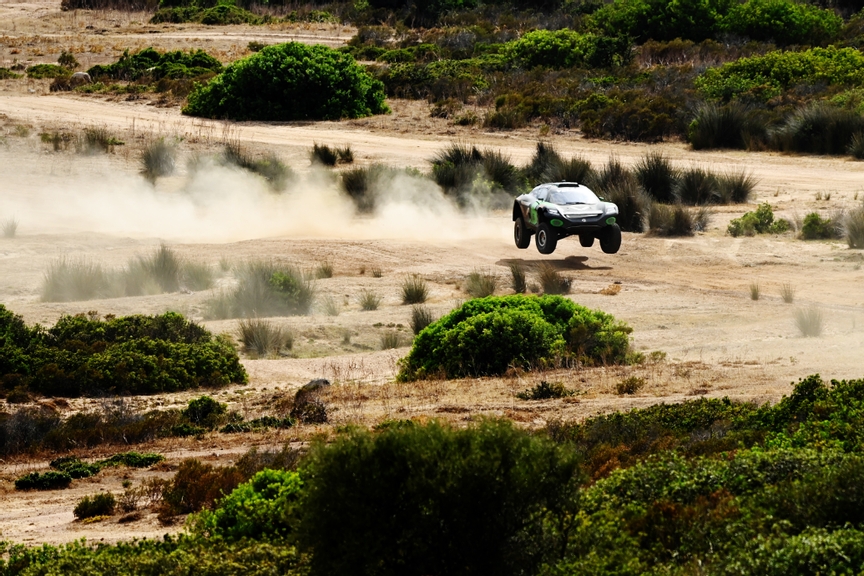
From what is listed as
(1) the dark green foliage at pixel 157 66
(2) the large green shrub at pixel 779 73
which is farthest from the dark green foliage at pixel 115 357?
(1) the dark green foliage at pixel 157 66

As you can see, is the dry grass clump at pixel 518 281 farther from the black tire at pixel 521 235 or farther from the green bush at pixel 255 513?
the green bush at pixel 255 513

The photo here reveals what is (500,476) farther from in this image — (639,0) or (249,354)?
(639,0)

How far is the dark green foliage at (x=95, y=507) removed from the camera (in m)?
9.85

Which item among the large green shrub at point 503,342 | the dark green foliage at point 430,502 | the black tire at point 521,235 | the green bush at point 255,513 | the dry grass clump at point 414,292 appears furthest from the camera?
the black tire at point 521,235

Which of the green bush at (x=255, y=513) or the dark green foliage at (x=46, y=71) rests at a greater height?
the dark green foliage at (x=46, y=71)

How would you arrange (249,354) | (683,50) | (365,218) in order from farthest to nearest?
(683,50), (365,218), (249,354)

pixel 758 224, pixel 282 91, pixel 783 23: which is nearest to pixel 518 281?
pixel 758 224

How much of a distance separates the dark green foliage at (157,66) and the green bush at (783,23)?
66.3ft

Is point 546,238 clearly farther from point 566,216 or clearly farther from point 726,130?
point 726,130

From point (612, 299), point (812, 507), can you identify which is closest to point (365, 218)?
point (612, 299)

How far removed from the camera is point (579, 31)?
168ft

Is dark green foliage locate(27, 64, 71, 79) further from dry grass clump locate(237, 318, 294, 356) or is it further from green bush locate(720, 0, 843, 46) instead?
dry grass clump locate(237, 318, 294, 356)

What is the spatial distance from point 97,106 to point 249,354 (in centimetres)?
2383

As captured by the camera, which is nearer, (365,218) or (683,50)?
(365,218)
